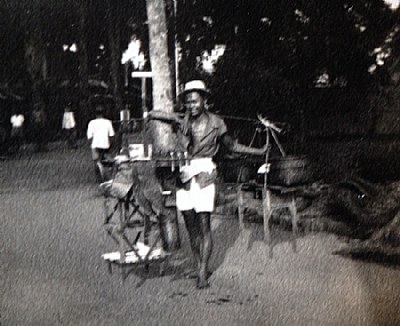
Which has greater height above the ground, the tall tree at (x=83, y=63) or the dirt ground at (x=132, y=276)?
the tall tree at (x=83, y=63)

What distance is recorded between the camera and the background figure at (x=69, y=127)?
196 cm

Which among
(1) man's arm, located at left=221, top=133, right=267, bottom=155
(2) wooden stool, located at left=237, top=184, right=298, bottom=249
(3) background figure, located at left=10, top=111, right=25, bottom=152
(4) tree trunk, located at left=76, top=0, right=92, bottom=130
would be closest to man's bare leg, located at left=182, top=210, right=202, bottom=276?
(2) wooden stool, located at left=237, top=184, right=298, bottom=249

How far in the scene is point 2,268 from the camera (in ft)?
6.38

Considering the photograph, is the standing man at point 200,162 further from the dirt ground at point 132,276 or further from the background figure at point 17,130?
the background figure at point 17,130

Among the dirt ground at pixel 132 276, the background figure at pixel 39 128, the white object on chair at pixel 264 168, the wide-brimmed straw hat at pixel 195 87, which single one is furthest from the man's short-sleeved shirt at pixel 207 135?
the background figure at pixel 39 128

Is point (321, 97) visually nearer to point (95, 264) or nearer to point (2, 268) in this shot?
point (95, 264)

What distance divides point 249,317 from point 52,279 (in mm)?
800

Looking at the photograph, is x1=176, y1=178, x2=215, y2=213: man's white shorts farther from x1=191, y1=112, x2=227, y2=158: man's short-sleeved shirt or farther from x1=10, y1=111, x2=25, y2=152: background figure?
x1=10, y1=111, x2=25, y2=152: background figure

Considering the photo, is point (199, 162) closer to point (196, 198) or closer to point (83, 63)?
point (196, 198)

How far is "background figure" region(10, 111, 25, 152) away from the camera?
1937mm

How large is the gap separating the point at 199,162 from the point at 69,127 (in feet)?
A: 1.81

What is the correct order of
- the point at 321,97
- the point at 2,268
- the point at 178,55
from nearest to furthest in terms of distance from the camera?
the point at 2,268 < the point at 178,55 < the point at 321,97

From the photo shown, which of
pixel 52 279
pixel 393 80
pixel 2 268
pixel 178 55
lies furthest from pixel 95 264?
pixel 393 80

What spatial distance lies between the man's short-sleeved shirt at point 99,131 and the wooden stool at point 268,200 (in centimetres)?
70
